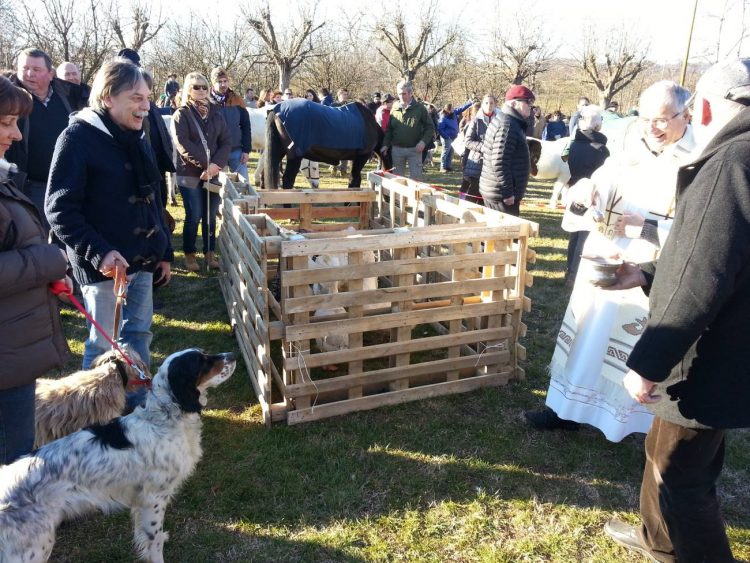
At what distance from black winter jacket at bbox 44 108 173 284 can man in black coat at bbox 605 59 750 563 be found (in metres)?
2.69

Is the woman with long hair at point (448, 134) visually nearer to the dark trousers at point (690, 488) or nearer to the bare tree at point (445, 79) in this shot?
the dark trousers at point (690, 488)

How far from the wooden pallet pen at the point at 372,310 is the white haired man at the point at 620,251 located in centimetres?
81

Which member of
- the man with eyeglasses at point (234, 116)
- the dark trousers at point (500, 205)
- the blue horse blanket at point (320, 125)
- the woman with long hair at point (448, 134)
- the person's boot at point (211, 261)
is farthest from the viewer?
→ the woman with long hair at point (448, 134)

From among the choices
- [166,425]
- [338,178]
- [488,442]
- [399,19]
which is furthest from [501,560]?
[399,19]

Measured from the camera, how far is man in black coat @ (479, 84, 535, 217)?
6176 mm

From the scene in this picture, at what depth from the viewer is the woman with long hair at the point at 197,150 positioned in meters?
6.60

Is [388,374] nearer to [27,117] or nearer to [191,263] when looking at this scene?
[27,117]

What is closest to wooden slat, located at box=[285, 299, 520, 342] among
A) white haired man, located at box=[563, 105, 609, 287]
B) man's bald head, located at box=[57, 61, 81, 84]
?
Answer: white haired man, located at box=[563, 105, 609, 287]

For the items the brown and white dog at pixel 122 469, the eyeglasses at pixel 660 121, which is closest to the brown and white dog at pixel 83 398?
the brown and white dog at pixel 122 469

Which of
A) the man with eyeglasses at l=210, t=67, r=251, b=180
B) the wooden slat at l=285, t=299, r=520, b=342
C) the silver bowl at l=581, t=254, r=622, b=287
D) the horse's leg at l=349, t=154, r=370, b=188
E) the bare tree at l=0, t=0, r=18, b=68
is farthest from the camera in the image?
the bare tree at l=0, t=0, r=18, b=68

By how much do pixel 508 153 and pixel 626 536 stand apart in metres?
4.49

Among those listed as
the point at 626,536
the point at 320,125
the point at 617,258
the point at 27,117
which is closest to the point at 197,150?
the point at 27,117

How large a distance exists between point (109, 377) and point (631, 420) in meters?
3.21

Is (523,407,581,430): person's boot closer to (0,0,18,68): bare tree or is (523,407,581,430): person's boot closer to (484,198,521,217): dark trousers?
(484,198,521,217): dark trousers
